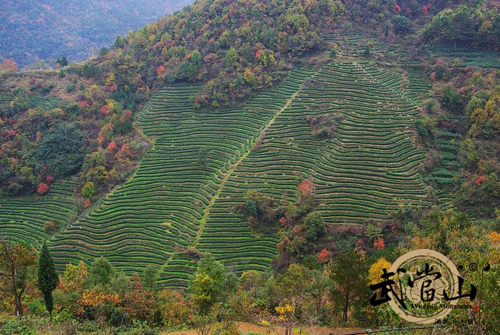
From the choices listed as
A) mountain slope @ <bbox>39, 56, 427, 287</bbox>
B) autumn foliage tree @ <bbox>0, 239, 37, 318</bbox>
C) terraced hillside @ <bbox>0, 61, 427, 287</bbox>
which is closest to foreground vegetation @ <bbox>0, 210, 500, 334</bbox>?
autumn foliage tree @ <bbox>0, 239, 37, 318</bbox>

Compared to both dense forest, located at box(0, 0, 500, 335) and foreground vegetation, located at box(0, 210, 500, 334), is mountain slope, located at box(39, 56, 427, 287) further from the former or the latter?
foreground vegetation, located at box(0, 210, 500, 334)

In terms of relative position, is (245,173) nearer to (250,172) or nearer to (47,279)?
(250,172)

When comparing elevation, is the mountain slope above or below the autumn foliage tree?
above

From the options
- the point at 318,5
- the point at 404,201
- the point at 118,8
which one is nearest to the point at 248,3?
the point at 318,5

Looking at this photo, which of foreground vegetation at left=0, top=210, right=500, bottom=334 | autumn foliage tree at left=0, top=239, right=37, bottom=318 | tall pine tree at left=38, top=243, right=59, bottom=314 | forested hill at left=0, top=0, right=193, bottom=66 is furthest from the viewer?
forested hill at left=0, top=0, right=193, bottom=66

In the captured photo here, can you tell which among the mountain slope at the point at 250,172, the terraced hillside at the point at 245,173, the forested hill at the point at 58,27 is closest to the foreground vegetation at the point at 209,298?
the mountain slope at the point at 250,172

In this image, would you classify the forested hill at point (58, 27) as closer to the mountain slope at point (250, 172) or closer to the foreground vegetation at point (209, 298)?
the mountain slope at point (250, 172)

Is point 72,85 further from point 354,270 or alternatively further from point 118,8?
point 118,8
